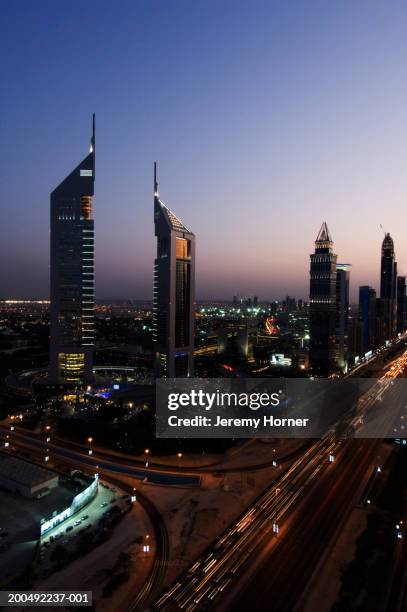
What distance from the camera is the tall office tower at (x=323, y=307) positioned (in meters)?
66.6

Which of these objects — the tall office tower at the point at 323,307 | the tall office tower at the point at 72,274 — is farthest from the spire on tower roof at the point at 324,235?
the tall office tower at the point at 72,274

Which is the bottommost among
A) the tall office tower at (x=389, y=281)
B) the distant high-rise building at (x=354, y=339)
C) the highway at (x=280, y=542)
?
the highway at (x=280, y=542)

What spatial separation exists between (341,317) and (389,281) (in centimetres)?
6317

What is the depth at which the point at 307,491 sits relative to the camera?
25.8m

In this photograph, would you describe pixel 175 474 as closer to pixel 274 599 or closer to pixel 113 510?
pixel 113 510

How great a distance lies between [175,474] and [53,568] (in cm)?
1059

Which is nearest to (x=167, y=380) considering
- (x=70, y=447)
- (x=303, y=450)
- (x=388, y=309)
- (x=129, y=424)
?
(x=129, y=424)

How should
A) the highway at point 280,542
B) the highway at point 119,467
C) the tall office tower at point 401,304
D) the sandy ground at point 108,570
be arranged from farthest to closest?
1. the tall office tower at point 401,304
2. the highway at point 119,467
3. the sandy ground at point 108,570
4. the highway at point 280,542

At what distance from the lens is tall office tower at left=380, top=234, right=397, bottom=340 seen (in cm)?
11744

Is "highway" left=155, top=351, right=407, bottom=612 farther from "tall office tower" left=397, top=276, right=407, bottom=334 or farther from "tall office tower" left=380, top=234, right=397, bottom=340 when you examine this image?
"tall office tower" left=397, top=276, right=407, bottom=334

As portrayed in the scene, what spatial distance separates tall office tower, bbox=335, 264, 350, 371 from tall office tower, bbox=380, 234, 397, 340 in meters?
49.8

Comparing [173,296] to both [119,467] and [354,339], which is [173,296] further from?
[354,339]

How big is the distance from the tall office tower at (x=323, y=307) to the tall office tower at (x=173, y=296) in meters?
22.7

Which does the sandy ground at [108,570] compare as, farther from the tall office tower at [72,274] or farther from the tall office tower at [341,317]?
the tall office tower at [341,317]
